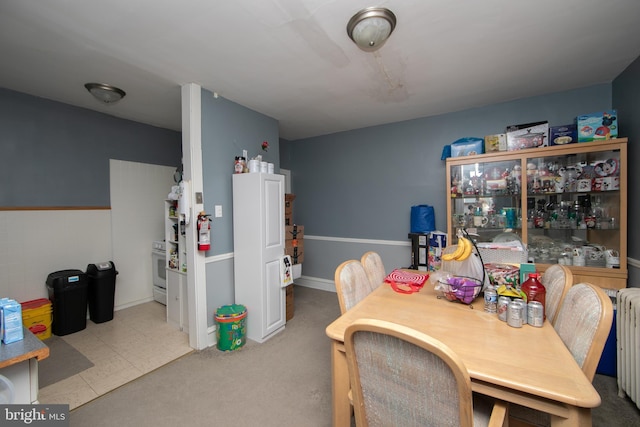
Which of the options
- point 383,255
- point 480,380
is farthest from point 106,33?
point 383,255

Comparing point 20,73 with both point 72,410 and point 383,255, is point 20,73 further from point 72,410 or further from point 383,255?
point 383,255

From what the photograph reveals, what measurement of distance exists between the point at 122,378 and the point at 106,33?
2524 mm

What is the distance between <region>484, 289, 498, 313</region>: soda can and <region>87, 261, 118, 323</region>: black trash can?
12.2 ft

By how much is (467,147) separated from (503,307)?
216cm

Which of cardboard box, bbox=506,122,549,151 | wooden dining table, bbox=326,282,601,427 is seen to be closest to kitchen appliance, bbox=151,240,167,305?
wooden dining table, bbox=326,282,601,427

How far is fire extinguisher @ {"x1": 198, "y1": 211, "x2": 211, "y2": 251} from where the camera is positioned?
2.41 metres

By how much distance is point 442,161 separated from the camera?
330cm

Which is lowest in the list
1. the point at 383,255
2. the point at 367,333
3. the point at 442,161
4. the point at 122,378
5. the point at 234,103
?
the point at 122,378

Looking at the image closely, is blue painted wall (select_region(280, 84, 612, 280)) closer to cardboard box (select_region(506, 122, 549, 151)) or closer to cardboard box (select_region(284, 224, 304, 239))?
cardboard box (select_region(506, 122, 549, 151))

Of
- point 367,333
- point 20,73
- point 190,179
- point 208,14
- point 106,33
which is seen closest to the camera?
point 367,333

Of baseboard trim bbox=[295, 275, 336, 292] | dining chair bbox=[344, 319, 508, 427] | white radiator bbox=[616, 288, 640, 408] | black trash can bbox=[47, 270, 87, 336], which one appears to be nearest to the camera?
dining chair bbox=[344, 319, 508, 427]

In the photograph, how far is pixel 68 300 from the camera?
271cm

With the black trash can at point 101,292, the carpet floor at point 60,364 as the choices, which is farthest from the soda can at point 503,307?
the black trash can at point 101,292

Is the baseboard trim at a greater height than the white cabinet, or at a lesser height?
lesser
